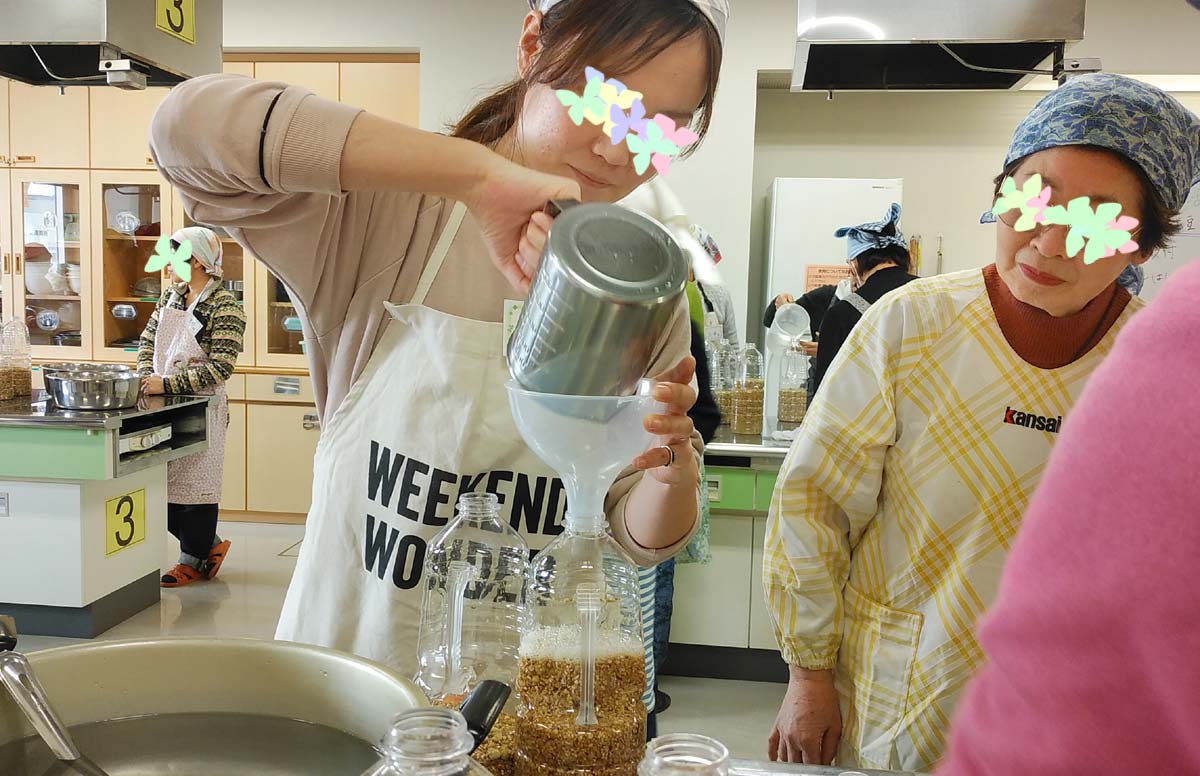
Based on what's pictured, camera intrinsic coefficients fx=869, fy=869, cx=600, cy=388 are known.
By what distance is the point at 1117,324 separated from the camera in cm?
108

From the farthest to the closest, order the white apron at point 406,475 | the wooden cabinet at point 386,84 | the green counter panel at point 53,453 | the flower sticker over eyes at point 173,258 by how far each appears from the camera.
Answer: the wooden cabinet at point 386,84, the flower sticker over eyes at point 173,258, the green counter panel at point 53,453, the white apron at point 406,475

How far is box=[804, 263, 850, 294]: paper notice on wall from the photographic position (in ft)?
16.1

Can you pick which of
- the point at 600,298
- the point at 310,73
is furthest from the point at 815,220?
the point at 600,298

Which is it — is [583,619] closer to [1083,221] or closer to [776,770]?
[776,770]

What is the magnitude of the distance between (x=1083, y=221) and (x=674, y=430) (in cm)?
64

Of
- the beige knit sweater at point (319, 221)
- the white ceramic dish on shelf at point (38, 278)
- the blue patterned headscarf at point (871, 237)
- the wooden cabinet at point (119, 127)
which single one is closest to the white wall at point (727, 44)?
the wooden cabinet at point (119, 127)

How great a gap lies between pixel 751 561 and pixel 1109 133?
87.9 inches

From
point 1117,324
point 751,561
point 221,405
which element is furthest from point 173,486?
point 1117,324

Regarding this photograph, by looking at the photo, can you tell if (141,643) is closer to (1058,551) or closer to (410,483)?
(410,483)

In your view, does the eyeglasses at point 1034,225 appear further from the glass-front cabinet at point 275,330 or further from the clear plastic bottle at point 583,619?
the glass-front cabinet at point 275,330

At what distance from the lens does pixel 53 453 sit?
119 inches

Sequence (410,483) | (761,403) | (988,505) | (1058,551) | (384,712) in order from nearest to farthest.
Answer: (1058,551)
(384,712)
(410,483)
(988,505)
(761,403)

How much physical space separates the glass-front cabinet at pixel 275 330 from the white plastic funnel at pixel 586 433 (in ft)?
14.5

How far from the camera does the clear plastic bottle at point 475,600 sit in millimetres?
746
